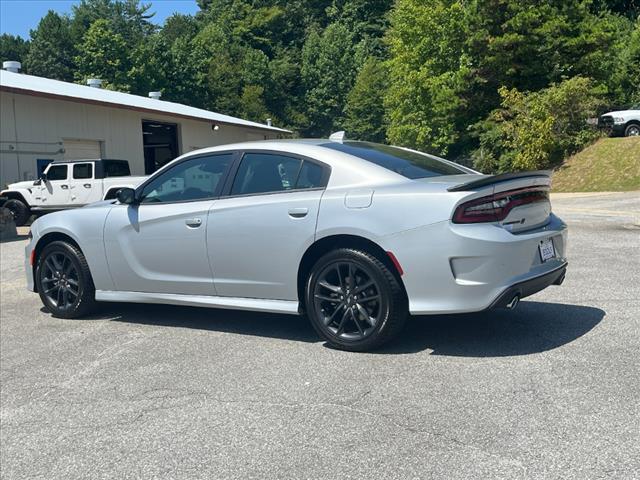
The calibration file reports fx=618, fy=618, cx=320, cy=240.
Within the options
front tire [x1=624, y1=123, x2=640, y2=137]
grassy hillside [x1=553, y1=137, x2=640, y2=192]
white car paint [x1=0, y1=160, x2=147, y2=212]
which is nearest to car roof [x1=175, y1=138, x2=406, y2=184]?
white car paint [x1=0, y1=160, x2=147, y2=212]

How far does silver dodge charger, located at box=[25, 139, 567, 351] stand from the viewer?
4.28 m

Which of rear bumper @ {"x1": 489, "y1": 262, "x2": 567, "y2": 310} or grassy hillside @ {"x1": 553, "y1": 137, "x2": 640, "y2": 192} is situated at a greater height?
grassy hillside @ {"x1": 553, "y1": 137, "x2": 640, "y2": 192}

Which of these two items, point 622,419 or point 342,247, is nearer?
point 622,419

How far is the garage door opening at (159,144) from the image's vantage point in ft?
106

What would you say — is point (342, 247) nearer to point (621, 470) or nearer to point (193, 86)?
point (621, 470)

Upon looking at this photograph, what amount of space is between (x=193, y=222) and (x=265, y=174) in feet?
2.52

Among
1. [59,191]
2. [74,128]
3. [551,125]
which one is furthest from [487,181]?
[551,125]

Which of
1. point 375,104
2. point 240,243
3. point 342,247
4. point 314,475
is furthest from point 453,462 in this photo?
point 375,104

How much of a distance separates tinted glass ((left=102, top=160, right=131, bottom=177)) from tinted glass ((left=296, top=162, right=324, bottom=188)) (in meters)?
15.3

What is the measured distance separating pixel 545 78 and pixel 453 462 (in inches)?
1253

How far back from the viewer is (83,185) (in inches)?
733

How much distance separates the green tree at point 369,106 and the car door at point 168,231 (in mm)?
66326

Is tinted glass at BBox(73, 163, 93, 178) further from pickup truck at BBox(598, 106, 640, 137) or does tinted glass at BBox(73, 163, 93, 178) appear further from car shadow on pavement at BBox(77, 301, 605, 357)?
pickup truck at BBox(598, 106, 640, 137)

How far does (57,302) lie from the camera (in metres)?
6.29
